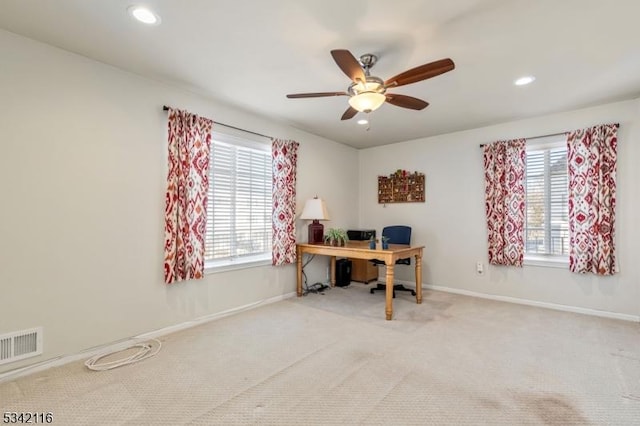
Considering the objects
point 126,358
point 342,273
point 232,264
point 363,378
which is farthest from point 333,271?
point 126,358

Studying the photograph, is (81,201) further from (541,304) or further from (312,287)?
(541,304)

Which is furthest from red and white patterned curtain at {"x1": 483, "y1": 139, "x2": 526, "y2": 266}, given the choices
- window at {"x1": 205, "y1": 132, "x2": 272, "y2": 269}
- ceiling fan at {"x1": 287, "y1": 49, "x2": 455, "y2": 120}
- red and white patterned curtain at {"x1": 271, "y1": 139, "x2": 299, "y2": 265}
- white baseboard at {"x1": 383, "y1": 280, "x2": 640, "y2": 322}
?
window at {"x1": 205, "y1": 132, "x2": 272, "y2": 269}

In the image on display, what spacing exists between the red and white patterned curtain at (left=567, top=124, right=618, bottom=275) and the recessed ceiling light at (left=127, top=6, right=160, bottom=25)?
14.1ft

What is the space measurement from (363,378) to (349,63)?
210cm

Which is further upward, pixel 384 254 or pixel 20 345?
pixel 384 254

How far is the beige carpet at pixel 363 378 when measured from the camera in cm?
175

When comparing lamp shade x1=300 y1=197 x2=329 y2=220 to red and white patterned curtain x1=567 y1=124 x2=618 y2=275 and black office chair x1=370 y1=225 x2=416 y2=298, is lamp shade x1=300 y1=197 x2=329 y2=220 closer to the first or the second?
black office chair x1=370 y1=225 x2=416 y2=298

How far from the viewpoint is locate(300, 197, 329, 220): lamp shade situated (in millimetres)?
4117

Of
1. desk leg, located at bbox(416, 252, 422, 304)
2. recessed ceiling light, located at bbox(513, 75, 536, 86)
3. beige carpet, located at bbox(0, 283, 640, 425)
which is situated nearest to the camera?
beige carpet, located at bbox(0, 283, 640, 425)

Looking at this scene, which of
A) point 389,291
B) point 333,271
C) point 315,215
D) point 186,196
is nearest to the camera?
point 186,196

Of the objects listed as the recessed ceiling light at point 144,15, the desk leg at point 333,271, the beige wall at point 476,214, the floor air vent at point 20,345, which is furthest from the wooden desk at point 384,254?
the recessed ceiling light at point 144,15

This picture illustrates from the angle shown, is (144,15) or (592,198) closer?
(144,15)

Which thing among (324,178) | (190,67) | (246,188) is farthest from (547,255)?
(190,67)

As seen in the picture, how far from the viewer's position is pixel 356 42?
7.27ft
